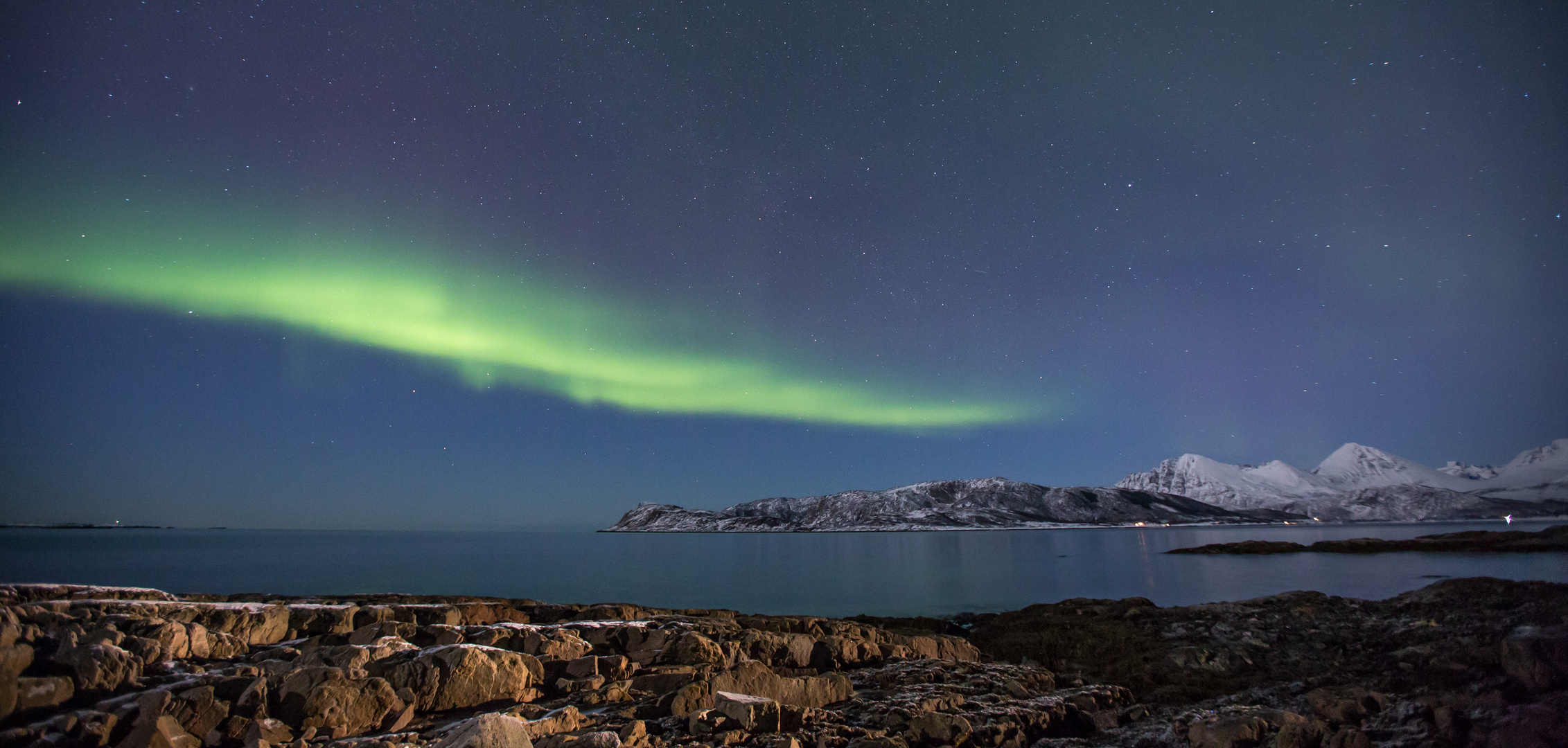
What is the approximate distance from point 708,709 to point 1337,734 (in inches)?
365

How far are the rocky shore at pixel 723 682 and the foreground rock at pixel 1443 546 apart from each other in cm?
9315

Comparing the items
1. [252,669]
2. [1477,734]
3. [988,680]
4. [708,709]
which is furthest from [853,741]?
[252,669]

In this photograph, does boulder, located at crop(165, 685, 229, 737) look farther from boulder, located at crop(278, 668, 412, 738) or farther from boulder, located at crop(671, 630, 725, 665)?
boulder, located at crop(671, 630, 725, 665)

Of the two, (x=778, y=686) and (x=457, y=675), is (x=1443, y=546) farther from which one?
(x=457, y=675)

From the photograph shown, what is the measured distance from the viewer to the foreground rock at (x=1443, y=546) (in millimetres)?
80812

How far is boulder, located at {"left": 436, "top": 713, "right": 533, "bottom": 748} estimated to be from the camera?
8.41m

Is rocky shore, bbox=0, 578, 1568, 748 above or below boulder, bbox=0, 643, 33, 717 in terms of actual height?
below

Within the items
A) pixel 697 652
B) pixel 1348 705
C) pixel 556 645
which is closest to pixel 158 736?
pixel 556 645

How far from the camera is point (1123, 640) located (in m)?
19.9

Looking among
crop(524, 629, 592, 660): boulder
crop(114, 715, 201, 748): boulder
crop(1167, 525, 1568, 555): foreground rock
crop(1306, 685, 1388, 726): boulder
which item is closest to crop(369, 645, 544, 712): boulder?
crop(524, 629, 592, 660): boulder

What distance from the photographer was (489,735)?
850 centimetres

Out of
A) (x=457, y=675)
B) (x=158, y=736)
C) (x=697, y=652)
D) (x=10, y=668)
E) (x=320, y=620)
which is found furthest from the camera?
(x=320, y=620)

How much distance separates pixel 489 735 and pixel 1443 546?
13337 centimetres

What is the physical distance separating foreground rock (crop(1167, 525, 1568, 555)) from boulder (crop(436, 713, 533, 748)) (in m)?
111
